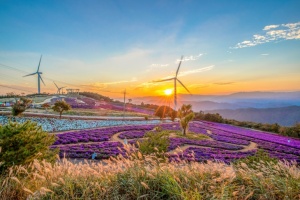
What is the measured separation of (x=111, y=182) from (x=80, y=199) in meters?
0.83

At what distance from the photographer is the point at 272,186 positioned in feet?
15.8

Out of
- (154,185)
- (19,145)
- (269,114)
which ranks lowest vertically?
(269,114)

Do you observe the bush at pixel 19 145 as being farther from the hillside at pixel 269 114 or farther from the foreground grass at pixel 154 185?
the hillside at pixel 269 114

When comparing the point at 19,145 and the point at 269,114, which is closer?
the point at 19,145

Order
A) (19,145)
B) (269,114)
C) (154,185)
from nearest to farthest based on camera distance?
(154,185) → (19,145) → (269,114)

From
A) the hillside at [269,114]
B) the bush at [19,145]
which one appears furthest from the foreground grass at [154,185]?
the hillside at [269,114]

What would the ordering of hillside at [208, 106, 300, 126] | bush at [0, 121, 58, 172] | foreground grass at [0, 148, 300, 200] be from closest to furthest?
1. foreground grass at [0, 148, 300, 200]
2. bush at [0, 121, 58, 172]
3. hillside at [208, 106, 300, 126]

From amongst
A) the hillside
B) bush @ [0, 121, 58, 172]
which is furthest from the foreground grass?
the hillside

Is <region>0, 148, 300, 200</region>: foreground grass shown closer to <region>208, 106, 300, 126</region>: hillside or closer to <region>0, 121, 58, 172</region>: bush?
<region>0, 121, 58, 172</region>: bush

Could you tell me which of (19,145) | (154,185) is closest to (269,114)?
(154,185)

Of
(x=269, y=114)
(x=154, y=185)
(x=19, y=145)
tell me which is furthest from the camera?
(x=269, y=114)

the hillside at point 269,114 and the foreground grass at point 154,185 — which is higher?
the foreground grass at point 154,185

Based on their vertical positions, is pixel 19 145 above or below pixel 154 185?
above

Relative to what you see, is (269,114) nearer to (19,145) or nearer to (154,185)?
(154,185)
